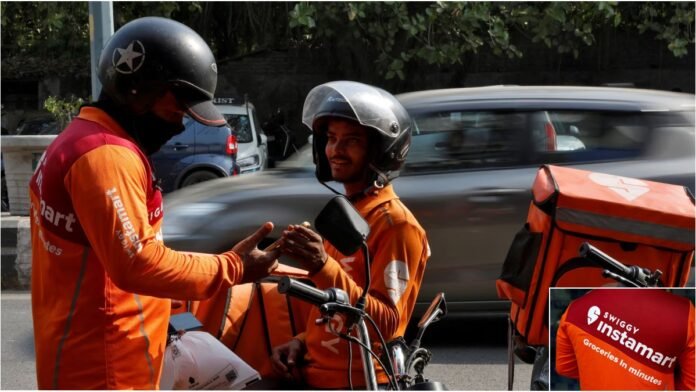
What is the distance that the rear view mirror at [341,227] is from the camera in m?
2.18

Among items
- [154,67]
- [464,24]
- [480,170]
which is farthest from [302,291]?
[464,24]

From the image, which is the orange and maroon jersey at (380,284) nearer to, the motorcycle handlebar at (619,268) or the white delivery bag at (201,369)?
the white delivery bag at (201,369)

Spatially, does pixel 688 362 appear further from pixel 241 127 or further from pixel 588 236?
pixel 241 127

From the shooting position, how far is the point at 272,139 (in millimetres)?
19625

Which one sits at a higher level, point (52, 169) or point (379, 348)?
point (52, 169)

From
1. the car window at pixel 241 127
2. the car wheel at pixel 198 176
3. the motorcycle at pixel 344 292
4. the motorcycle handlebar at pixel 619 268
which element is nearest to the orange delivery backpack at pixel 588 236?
the motorcycle handlebar at pixel 619 268

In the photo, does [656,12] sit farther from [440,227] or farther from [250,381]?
[250,381]

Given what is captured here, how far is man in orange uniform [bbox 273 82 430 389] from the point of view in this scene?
2.40m

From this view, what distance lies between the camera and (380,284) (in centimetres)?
253

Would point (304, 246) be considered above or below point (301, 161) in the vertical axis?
above

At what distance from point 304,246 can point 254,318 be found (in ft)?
1.86

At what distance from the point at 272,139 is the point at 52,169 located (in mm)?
17428

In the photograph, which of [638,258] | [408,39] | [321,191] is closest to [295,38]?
[408,39]

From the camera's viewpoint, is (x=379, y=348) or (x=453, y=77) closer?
(x=379, y=348)
